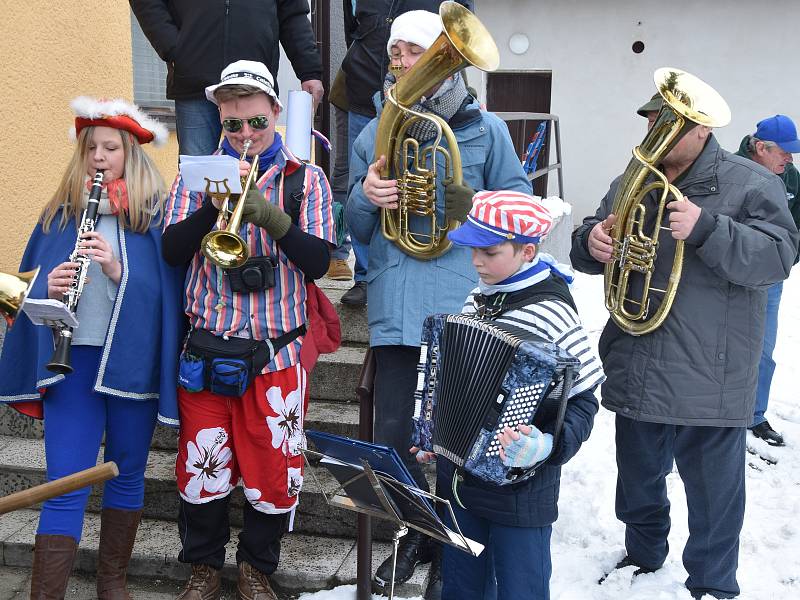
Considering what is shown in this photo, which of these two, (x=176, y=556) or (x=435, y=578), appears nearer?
(x=435, y=578)

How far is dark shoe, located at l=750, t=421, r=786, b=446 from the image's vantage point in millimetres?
5586

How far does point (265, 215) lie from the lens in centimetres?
308

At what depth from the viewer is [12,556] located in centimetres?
402

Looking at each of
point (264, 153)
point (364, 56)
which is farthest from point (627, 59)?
point (264, 153)

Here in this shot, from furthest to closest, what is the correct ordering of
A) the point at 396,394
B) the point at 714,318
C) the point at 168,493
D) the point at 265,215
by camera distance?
1. the point at 168,493
2. the point at 396,394
3. the point at 714,318
4. the point at 265,215

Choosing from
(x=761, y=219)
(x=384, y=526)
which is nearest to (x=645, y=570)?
(x=384, y=526)

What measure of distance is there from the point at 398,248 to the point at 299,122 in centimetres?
90

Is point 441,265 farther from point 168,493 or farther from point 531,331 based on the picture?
point 168,493

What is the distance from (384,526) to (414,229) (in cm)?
139

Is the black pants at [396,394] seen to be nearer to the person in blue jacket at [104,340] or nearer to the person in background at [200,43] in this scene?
the person in blue jacket at [104,340]

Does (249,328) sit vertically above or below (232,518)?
above

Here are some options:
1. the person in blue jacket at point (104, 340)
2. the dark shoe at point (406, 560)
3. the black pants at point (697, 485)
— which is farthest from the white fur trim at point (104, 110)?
the black pants at point (697, 485)

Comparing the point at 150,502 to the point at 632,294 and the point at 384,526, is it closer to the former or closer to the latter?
the point at 384,526

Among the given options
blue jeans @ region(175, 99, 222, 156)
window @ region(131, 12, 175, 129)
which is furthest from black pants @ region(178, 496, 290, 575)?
window @ region(131, 12, 175, 129)
